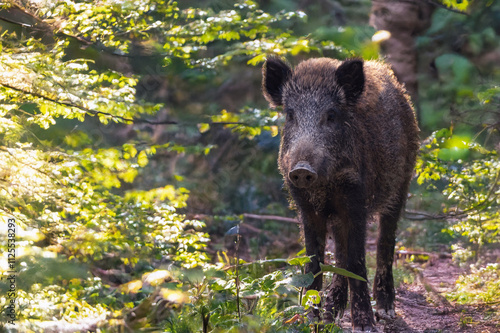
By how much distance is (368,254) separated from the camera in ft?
23.9

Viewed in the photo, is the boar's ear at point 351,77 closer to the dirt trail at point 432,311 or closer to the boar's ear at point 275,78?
the boar's ear at point 275,78

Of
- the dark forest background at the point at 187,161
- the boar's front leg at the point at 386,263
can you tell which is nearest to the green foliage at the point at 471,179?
the dark forest background at the point at 187,161

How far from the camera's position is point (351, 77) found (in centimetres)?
429

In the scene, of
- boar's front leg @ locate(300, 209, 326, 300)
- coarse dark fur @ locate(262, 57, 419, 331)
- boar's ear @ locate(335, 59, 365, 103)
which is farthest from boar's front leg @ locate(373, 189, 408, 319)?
boar's ear @ locate(335, 59, 365, 103)

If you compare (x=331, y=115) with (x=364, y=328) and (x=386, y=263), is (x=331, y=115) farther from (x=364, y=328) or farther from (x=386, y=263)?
→ (x=386, y=263)

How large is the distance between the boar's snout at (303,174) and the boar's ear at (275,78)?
1.04 m

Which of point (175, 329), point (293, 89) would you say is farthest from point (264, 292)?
point (293, 89)

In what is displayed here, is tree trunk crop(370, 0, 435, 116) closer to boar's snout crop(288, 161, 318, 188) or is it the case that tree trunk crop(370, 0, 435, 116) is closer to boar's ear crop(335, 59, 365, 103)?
boar's ear crop(335, 59, 365, 103)

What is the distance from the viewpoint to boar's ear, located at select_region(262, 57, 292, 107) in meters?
4.55

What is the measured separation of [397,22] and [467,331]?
15.7 ft

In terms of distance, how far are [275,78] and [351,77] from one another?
25.2 inches

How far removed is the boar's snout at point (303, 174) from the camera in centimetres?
366

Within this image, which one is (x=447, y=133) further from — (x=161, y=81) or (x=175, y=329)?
(x=161, y=81)

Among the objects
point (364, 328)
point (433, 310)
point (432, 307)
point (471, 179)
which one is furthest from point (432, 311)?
point (471, 179)
